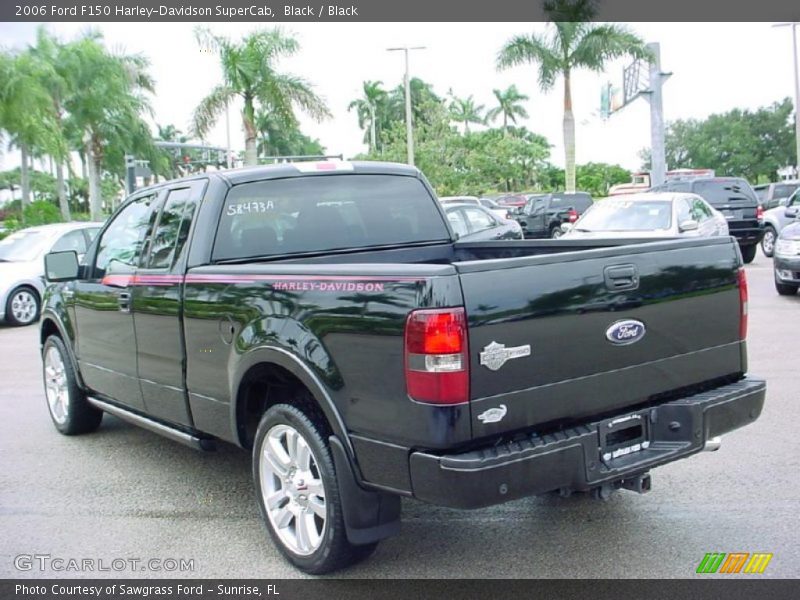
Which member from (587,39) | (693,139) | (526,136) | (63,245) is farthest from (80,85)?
(693,139)

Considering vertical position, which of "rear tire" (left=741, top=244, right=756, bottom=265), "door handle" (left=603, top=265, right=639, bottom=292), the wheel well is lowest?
"rear tire" (left=741, top=244, right=756, bottom=265)

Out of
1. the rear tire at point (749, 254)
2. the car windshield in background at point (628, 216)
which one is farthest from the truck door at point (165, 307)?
the rear tire at point (749, 254)

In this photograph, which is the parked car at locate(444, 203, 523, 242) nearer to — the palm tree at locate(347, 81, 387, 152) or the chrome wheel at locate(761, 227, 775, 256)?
the chrome wheel at locate(761, 227, 775, 256)

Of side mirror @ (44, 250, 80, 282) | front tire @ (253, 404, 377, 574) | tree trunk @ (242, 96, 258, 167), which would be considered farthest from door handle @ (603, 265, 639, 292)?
tree trunk @ (242, 96, 258, 167)

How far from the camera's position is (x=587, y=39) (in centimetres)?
3350

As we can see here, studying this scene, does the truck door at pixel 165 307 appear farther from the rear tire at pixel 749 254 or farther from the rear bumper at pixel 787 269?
the rear tire at pixel 749 254

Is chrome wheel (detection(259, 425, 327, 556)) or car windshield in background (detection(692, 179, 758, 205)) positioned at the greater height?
car windshield in background (detection(692, 179, 758, 205))

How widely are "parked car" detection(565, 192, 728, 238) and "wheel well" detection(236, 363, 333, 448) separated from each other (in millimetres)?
10059

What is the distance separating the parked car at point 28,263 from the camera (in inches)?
551

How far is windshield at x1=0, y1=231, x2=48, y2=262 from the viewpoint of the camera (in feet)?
46.9

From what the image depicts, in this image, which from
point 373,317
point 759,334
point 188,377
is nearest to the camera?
point 373,317

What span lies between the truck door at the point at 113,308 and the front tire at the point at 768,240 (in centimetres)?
1723

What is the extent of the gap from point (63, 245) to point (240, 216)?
35.9ft

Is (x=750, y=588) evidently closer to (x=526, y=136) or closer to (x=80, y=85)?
(x=80, y=85)
